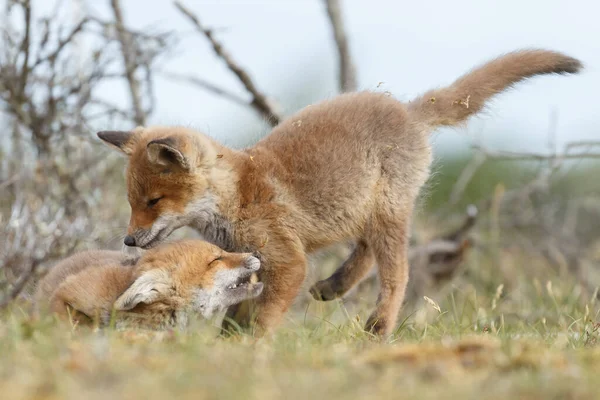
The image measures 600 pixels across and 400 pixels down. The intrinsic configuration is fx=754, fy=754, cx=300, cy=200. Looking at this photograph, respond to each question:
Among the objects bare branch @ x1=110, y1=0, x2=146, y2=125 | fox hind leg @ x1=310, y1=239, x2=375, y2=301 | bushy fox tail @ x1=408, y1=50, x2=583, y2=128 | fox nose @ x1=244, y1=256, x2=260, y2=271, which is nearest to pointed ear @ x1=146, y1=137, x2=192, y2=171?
fox nose @ x1=244, y1=256, x2=260, y2=271

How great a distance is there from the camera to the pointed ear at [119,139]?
5012 millimetres

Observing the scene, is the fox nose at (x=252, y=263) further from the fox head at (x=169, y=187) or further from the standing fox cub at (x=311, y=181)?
the fox head at (x=169, y=187)

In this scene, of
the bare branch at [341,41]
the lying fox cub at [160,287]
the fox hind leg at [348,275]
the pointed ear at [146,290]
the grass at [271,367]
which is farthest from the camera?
the bare branch at [341,41]

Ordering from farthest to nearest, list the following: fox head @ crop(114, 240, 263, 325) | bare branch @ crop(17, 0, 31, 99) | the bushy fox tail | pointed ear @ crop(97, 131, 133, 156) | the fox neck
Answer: bare branch @ crop(17, 0, 31, 99)
the bushy fox tail
pointed ear @ crop(97, 131, 133, 156)
the fox neck
fox head @ crop(114, 240, 263, 325)

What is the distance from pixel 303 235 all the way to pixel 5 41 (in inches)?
131

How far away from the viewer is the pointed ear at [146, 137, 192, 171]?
4457 millimetres

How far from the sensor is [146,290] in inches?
160

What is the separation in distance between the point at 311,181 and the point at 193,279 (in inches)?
39.5

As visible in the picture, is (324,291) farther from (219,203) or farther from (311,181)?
(219,203)

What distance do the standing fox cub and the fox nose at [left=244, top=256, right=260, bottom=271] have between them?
0.16 meters

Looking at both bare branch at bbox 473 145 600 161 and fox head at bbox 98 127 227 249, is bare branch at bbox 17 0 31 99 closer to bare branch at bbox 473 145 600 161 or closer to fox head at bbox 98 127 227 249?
fox head at bbox 98 127 227 249

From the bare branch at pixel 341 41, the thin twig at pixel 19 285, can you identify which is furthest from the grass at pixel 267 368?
the bare branch at pixel 341 41

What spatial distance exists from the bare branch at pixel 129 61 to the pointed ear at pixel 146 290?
9.29 feet

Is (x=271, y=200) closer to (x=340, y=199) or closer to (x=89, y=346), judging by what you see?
(x=340, y=199)
